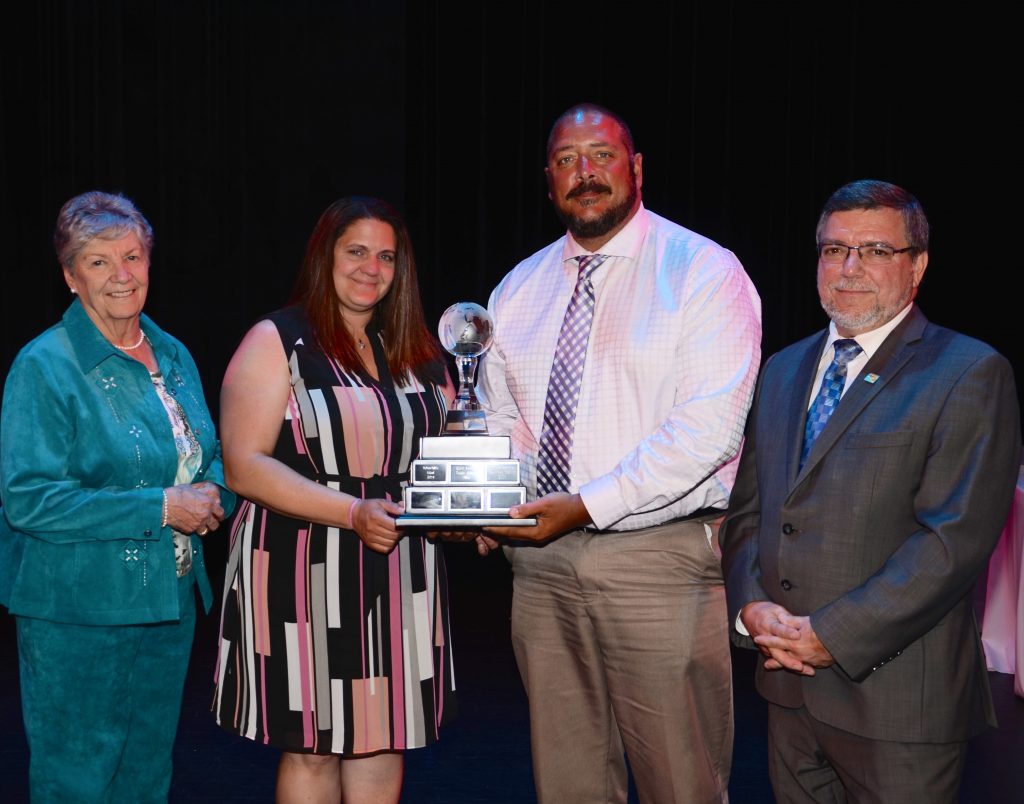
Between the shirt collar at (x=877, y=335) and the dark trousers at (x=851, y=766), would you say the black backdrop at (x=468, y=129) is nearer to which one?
the shirt collar at (x=877, y=335)

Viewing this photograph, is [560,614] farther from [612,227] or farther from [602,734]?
[612,227]

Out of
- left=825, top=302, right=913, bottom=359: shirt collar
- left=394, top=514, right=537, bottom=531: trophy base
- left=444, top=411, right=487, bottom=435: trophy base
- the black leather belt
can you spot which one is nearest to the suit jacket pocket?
left=825, top=302, right=913, bottom=359: shirt collar

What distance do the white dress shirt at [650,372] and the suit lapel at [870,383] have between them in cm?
32

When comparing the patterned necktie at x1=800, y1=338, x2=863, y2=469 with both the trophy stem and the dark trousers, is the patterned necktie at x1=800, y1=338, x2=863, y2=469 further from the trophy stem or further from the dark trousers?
the trophy stem

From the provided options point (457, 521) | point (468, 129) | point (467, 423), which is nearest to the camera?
point (457, 521)

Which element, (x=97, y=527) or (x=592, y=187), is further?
(x=592, y=187)

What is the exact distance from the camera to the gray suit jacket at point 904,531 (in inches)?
75.2

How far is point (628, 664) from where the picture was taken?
2.38 m

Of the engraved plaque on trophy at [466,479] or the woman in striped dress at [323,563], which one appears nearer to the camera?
the engraved plaque on trophy at [466,479]

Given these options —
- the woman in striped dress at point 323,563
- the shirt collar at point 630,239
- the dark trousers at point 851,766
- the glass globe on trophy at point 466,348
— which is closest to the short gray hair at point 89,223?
the woman in striped dress at point 323,563

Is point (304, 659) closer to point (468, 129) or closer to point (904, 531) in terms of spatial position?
point (904, 531)

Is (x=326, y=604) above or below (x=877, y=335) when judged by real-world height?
below

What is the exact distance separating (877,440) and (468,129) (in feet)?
18.2

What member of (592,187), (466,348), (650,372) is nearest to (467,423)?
(466,348)
